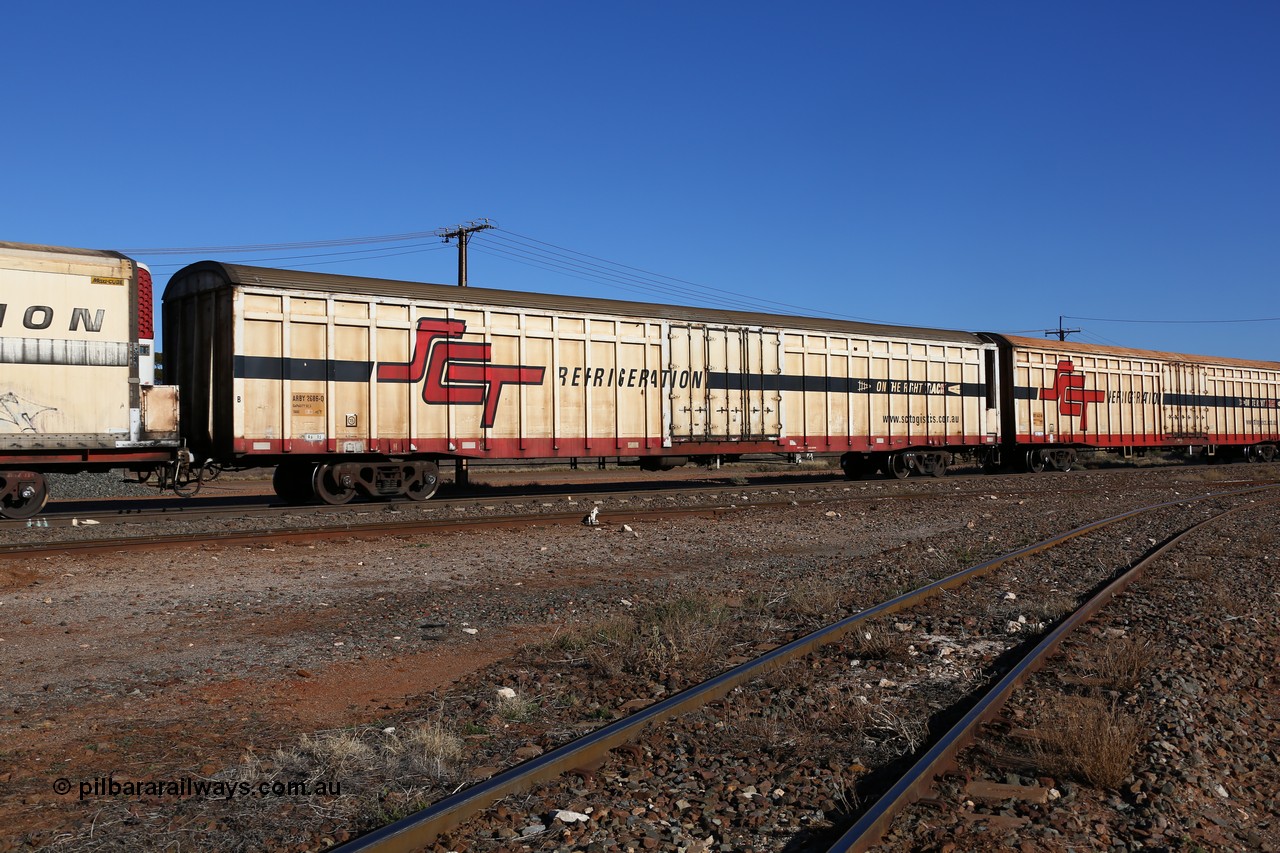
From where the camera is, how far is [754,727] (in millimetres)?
4789

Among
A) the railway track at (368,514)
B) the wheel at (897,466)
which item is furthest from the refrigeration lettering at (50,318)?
the wheel at (897,466)

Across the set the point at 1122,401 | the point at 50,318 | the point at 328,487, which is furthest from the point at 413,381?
the point at 1122,401

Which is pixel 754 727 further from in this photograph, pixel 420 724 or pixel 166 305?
pixel 166 305

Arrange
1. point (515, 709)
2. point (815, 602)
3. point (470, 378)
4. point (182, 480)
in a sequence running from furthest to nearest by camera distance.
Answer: point (470, 378)
point (182, 480)
point (815, 602)
point (515, 709)

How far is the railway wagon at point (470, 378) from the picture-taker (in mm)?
14273

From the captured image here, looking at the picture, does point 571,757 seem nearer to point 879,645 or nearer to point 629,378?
point 879,645

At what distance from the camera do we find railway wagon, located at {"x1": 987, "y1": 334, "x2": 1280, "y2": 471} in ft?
86.2

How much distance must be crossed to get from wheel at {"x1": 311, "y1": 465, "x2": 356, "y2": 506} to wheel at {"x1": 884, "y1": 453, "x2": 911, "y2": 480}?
1405 centimetres

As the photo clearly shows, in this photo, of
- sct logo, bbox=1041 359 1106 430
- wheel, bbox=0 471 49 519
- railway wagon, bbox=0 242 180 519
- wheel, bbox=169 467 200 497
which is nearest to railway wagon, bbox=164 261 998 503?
wheel, bbox=169 467 200 497

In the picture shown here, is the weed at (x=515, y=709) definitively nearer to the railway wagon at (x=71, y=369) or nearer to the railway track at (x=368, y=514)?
the railway track at (x=368, y=514)

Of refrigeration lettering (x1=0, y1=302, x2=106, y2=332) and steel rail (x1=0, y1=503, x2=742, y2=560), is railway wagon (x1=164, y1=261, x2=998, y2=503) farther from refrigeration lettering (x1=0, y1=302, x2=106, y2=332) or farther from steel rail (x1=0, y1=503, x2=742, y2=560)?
steel rail (x1=0, y1=503, x2=742, y2=560)

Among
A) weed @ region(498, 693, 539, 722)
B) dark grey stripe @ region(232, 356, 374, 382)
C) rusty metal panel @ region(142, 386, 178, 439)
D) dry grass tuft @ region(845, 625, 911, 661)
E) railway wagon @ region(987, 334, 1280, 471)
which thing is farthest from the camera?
railway wagon @ region(987, 334, 1280, 471)

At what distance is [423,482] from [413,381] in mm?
1943

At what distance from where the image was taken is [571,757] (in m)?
4.07
